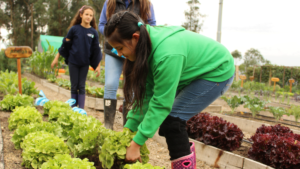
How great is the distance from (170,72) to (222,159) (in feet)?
4.42

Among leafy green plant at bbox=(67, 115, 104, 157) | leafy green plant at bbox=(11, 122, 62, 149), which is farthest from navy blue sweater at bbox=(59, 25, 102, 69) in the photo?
leafy green plant at bbox=(67, 115, 104, 157)

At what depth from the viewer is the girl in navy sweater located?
3.52m

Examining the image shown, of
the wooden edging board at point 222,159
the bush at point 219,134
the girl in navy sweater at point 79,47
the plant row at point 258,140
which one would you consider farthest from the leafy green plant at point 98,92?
the wooden edging board at point 222,159

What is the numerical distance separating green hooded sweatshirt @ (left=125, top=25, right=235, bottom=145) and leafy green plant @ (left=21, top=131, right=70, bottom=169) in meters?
0.67

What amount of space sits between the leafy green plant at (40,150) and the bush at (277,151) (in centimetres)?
176

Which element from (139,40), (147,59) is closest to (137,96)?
(147,59)

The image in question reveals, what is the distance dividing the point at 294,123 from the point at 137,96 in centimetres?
377

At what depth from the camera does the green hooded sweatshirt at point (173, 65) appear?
4.48 feet

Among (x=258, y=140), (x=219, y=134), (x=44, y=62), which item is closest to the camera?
(x=258, y=140)

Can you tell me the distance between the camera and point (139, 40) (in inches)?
54.4

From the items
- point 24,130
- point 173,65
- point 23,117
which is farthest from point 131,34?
point 23,117

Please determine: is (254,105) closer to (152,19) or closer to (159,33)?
(152,19)

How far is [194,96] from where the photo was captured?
1600mm

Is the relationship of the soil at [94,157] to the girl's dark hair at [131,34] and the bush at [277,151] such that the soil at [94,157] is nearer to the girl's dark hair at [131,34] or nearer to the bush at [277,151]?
the bush at [277,151]
